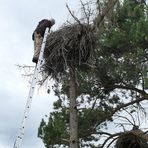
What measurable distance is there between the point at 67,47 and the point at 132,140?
2321mm

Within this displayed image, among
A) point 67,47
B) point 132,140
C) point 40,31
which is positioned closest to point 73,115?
point 67,47

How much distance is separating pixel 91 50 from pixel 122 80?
8.59 ft

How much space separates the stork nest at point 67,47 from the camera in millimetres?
9797

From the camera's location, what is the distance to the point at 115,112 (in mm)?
12453

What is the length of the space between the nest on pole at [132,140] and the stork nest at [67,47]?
1.96 metres

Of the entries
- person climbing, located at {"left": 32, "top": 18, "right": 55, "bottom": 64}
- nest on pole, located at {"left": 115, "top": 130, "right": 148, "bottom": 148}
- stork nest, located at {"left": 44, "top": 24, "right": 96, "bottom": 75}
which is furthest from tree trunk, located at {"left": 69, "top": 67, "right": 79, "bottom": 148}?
nest on pole, located at {"left": 115, "top": 130, "right": 148, "bottom": 148}

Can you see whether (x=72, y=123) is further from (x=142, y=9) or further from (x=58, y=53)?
(x=142, y=9)

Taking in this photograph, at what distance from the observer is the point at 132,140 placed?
27.8ft

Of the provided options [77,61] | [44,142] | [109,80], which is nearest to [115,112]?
[109,80]

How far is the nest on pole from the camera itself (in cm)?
848

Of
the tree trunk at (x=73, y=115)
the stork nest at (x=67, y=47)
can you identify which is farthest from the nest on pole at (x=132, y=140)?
the stork nest at (x=67, y=47)

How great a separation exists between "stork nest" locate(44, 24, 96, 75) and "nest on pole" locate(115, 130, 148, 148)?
77.1 inches

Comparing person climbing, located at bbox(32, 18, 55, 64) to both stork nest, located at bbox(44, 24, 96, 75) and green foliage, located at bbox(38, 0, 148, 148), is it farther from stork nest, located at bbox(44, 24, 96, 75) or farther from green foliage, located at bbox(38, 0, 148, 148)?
green foliage, located at bbox(38, 0, 148, 148)

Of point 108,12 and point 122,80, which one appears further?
point 122,80
